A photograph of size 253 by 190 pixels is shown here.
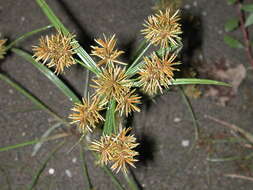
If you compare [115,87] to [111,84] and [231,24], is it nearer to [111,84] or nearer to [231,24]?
[111,84]

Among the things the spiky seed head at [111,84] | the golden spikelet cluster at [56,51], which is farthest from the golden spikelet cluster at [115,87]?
the golden spikelet cluster at [56,51]

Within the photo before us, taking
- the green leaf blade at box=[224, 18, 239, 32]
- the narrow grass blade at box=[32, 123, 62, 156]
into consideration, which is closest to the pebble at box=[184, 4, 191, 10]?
the green leaf blade at box=[224, 18, 239, 32]

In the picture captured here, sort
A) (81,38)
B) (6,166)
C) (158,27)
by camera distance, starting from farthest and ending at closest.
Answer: (81,38), (6,166), (158,27)

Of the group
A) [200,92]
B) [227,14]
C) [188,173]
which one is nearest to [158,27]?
[200,92]

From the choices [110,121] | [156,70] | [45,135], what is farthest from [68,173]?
[156,70]

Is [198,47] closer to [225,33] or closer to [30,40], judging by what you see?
[225,33]

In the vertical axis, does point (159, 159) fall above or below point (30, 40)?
below
